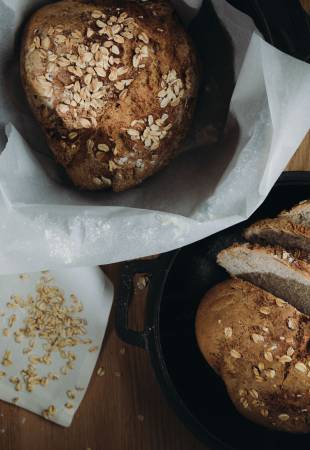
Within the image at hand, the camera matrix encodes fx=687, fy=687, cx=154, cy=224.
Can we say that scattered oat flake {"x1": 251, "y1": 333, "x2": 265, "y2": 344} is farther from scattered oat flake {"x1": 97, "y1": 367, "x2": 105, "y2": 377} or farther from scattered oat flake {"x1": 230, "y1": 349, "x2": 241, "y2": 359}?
scattered oat flake {"x1": 97, "y1": 367, "x2": 105, "y2": 377}

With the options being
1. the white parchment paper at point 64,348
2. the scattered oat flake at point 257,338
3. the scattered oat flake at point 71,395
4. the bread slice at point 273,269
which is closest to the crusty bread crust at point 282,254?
the bread slice at point 273,269

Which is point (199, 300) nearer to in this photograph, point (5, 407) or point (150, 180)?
point (150, 180)

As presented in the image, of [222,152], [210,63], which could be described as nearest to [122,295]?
[222,152]

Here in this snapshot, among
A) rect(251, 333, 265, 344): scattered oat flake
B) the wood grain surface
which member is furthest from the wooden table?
rect(251, 333, 265, 344): scattered oat flake

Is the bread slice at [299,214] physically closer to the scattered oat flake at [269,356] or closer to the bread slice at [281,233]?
the bread slice at [281,233]

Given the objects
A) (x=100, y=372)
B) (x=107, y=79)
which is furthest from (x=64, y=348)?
(x=107, y=79)

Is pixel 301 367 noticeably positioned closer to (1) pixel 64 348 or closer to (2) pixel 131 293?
(2) pixel 131 293
